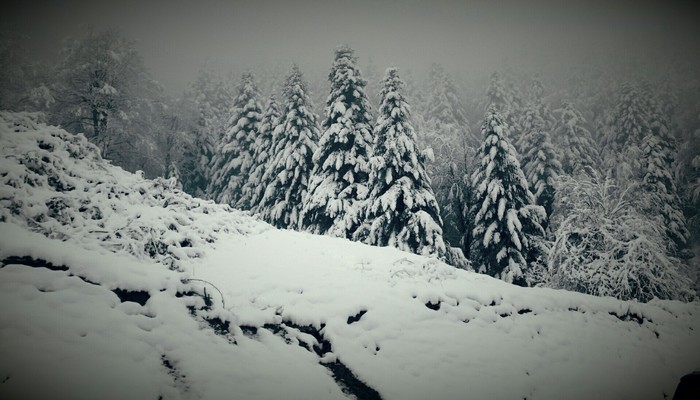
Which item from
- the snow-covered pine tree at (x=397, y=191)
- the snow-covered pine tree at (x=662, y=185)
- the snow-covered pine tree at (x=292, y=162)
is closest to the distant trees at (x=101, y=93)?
the snow-covered pine tree at (x=292, y=162)

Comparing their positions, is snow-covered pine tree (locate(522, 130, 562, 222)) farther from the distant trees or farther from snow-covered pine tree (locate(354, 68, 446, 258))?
the distant trees

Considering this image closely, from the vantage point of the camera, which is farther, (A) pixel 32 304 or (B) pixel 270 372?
(B) pixel 270 372

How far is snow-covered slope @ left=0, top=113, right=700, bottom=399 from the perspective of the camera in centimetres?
394

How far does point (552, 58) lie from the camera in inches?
2670

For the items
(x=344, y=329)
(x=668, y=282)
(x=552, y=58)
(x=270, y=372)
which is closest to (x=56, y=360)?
(x=270, y=372)

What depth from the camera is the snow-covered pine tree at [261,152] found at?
2325cm

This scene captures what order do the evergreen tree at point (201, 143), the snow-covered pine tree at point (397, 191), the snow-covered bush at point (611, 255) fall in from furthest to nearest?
the evergreen tree at point (201, 143) → the snow-covered pine tree at point (397, 191) → the snow-covered bush at point (611, 255)

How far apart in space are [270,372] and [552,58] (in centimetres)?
8327

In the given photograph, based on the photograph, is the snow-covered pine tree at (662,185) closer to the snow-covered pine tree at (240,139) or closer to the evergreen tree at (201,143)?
the snow-covered pine tree at (240,139)

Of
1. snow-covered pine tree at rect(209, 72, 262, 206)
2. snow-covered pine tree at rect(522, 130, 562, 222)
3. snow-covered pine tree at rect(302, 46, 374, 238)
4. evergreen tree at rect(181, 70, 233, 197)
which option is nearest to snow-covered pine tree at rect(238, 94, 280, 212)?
snow-covered pine tree at rect(209, 72, 262, 206)

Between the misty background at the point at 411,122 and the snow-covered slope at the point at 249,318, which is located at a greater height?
the misty background at the point at 411,122

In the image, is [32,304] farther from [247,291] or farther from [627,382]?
[627,382]

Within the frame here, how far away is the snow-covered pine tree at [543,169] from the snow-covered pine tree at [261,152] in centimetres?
1827

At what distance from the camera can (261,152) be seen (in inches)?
925
